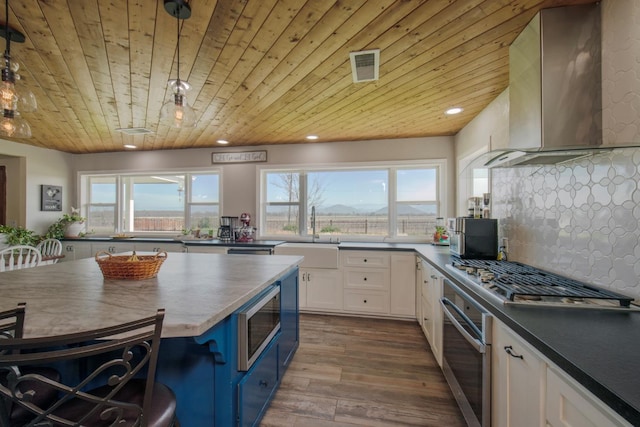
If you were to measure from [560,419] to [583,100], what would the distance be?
4.95ft

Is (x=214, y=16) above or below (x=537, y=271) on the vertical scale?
above

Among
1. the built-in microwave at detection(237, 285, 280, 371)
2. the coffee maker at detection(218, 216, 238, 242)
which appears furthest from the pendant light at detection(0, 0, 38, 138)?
the coffee maker at detection(218, 216, 238, 242)

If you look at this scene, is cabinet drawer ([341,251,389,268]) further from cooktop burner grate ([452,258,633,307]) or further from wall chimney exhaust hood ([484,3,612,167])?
wall chimney exhaust hood ([484,3,612,167])

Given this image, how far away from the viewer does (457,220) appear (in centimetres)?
259

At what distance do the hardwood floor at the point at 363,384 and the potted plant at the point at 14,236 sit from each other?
437cm

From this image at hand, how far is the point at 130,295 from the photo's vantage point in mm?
1287

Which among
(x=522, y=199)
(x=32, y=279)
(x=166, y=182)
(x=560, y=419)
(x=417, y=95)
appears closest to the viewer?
(x=560, y=419)

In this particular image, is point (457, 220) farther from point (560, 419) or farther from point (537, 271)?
point (560, 419)

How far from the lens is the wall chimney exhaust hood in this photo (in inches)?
55.7

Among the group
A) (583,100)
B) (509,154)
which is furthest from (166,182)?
(583,100)

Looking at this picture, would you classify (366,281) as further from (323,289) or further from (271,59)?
(271,59)

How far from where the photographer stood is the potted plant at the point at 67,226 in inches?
182

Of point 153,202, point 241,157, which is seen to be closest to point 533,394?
point 241,157

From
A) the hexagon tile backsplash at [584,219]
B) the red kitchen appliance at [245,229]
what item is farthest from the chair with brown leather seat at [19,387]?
the red kitchen appliance at [245,229]
